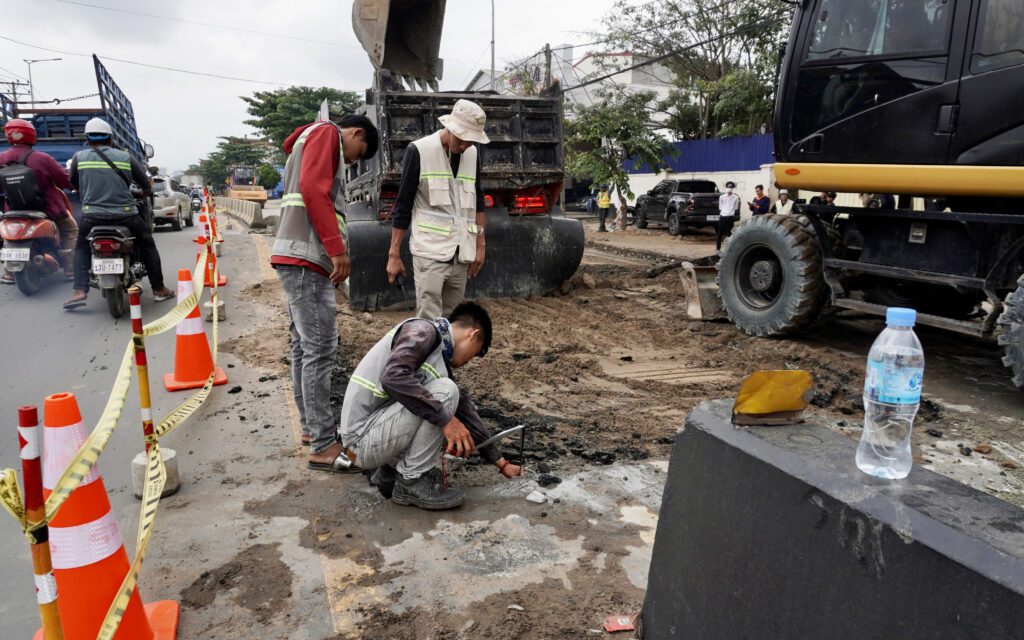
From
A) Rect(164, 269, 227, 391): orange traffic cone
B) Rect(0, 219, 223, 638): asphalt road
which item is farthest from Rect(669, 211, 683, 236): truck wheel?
Rect(164, 269, 227, 391): orange traffic cone

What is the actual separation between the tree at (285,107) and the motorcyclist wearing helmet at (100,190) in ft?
131

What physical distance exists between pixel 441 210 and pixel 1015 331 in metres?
3.85

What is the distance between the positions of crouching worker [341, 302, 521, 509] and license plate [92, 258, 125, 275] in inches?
173

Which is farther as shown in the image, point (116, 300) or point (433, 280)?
point (116, 300)

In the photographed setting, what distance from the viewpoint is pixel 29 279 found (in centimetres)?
736

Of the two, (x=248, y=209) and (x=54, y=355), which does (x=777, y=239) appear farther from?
(x=248, y=209)

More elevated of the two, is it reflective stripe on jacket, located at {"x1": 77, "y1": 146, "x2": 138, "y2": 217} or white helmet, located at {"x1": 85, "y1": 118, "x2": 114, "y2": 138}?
white helmet, located at {"x1": 85, "y1": 118, "x2": 114, "y2": 138}

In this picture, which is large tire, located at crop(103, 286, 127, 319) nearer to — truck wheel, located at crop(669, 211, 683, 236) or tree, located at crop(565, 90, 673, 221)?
tree, located at crop(565, 90, 673, 221)

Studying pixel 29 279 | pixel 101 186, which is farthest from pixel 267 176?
pixel 101 186

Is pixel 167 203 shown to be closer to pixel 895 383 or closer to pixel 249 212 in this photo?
pixel 249 212

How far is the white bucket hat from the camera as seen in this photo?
416 centimetres

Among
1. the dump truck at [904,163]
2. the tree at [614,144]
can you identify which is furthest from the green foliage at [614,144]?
the dump truck at [904,163]

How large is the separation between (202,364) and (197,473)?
1.50m

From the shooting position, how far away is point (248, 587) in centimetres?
248
